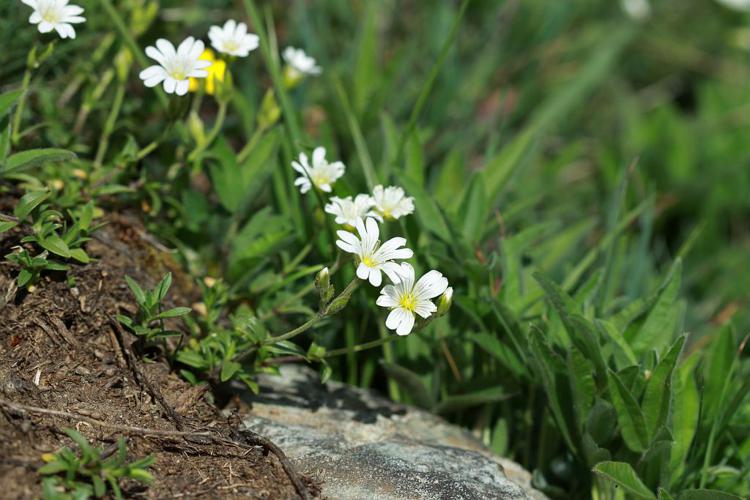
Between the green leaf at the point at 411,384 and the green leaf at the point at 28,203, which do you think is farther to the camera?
the green leaf at the point at 411,384

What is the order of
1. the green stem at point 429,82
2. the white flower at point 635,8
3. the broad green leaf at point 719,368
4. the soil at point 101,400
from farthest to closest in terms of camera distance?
the white flower at point 635,8, the green stem at point 429,82, the broad green leaf at point 719,368, the soil at point 101,400

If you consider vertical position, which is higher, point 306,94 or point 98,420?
point 306,94

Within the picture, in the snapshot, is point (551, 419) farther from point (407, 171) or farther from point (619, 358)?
point (407, 171)

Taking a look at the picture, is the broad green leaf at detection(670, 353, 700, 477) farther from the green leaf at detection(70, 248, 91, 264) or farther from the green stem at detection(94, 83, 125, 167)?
the green stem at detection(94, 83, 125, 167)

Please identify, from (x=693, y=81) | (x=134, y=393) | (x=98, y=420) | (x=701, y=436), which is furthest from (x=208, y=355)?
(x=693, y=81)

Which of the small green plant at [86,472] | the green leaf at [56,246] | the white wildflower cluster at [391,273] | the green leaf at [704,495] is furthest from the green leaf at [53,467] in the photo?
the green leaf at [704,495]

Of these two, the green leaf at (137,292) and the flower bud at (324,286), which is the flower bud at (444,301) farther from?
the green leaf at (137,292)

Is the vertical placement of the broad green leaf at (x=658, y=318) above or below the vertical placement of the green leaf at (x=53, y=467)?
above
